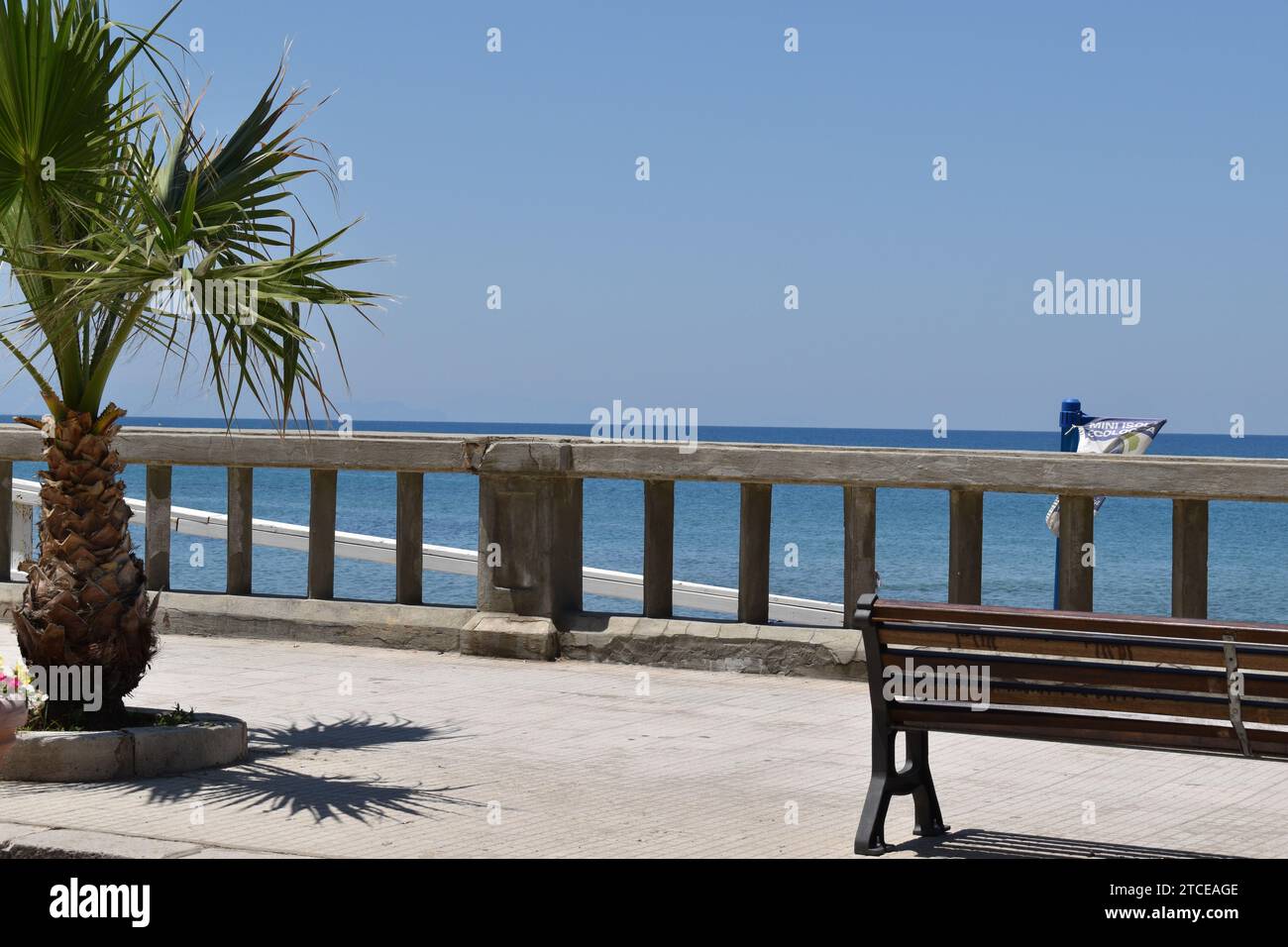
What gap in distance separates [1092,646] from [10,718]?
442cm

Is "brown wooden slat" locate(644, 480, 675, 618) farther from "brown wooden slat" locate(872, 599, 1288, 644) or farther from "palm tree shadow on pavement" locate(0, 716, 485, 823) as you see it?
"brown wooden slat" locate(872, 599, 1288, 644)

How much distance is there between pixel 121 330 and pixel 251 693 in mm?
2945

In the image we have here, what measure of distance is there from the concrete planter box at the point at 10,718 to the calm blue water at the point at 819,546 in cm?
2693

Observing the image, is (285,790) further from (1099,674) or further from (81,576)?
(1099,674)

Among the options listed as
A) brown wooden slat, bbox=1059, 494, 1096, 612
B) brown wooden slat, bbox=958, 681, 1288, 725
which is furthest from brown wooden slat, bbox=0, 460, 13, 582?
brown wooden slat, bbox=958, 681, 1288, 725

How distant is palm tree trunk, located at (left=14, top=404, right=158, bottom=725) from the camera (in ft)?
22.0

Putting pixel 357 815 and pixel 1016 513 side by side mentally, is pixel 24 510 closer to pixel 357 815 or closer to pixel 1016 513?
pixel 357 815

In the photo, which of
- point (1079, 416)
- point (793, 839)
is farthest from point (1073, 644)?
point (1079, 416)

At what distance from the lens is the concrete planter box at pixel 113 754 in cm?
652

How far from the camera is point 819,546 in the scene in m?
58.2

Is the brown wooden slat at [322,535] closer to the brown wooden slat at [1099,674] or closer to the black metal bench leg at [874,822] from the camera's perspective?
the black metal bench leg at [874,822]

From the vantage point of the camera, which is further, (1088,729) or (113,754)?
(113,754)

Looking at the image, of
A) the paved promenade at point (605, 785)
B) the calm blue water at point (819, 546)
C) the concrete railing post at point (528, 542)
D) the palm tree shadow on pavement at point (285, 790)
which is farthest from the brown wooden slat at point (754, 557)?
the calm blue water at point (819, 546)

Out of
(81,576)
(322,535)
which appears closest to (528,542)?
(322,535)
